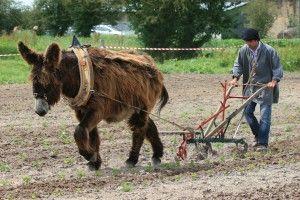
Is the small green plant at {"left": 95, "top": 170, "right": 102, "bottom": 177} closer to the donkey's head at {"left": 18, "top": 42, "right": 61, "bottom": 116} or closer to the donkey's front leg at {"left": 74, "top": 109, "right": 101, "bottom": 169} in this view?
the donkey's front leg at {"left": 74, "top": 109, "right": 101, "bottom": 169}

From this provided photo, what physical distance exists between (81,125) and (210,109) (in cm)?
694

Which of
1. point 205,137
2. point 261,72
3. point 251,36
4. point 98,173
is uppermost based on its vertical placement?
point 251,36

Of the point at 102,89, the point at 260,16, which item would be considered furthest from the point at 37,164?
the point at 260,16

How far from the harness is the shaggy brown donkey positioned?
3.5 inches

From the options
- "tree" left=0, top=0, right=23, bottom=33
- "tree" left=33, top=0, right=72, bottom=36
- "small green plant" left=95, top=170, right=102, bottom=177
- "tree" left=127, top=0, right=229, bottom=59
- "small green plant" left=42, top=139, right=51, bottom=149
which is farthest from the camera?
"tree" left=33, top=0, right=72, bottom=36

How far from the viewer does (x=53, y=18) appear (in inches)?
2356

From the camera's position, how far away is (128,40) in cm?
4188

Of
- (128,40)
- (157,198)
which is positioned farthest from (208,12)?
(157,198)

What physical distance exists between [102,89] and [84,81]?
13.3 inches

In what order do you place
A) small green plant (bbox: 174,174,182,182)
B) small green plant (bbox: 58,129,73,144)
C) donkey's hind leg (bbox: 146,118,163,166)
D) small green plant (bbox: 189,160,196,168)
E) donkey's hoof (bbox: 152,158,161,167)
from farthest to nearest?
small green plant (bbox: 58,129,73,144), donkey's hind leg (bbox: 146,118,163,166), donkey's hoof (bbox: 152,158,161,167), small green plant (bbox: 189,160,196,168), small green plant (bbox: 174,174,182,182)

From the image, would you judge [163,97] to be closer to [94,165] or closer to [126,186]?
[94,165]

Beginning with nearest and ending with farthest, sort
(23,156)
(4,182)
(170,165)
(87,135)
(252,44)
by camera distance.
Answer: (4,182) < (87,135) < (170,165) < (23,156) < (252,44)

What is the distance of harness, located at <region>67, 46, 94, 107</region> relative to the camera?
852 centimetres

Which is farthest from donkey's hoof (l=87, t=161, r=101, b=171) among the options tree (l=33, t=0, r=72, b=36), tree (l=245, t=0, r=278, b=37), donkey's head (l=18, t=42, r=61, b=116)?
tree (l=33, t=0, r=72, b=36)
